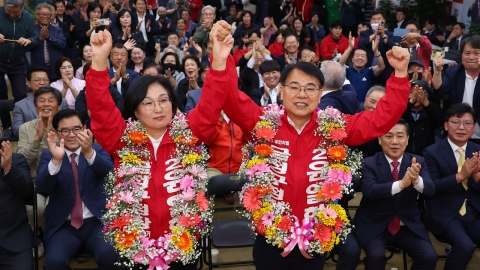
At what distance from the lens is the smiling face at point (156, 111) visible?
9.95 ft

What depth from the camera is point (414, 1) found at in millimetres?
12016

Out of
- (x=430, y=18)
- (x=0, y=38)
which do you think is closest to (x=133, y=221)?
(x=0, y=38)

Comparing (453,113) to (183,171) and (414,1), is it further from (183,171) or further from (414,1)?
(414,1)

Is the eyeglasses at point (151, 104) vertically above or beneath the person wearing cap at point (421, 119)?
above

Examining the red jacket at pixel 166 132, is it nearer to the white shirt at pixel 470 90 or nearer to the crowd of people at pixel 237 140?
the crowd of people at pixel 237 140

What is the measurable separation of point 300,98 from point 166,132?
0.75 metres

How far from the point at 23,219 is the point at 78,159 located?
584mm

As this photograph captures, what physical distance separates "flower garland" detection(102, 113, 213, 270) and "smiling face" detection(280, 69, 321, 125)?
1.77 feet

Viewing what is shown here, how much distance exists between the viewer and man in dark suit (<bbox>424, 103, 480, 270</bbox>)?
4219 millimetres

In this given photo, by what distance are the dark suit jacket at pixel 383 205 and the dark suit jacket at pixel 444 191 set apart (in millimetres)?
220

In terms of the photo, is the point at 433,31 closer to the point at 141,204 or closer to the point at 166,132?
the point at 166,132

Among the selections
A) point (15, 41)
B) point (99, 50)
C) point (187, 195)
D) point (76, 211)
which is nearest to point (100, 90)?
point (99, 50)

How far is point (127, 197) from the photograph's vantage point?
3.03 meters

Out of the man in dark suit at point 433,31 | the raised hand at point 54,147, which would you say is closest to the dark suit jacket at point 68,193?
the raised hand at point 54,147
